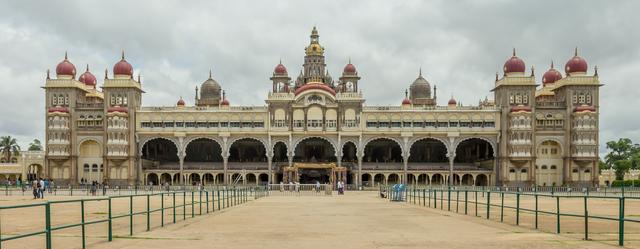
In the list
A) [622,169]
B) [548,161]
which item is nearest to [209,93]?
[548,161]

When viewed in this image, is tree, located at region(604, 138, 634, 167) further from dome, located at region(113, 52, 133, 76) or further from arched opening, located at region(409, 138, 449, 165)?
dome, located at region(113, 52, 133, 76)

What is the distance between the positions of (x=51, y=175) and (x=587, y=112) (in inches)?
2403

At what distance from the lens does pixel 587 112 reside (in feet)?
260

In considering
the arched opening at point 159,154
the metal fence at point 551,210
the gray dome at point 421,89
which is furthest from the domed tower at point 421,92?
the metal fence at point 551,210

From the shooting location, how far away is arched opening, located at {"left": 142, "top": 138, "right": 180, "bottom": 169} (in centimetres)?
8612

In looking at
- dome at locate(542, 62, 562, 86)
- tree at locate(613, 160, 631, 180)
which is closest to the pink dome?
dome at locate(542, 62, 562, 86)

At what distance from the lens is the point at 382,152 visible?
9319cm

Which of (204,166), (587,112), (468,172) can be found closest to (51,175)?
(204,166)

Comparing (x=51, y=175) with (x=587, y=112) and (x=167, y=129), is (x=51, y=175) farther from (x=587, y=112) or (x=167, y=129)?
(x=587, y=112)

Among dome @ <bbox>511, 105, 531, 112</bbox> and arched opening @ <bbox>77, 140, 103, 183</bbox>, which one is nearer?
dome @ <bbox>511, 105, 531, 112</bbox>

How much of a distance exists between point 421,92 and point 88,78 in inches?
1802

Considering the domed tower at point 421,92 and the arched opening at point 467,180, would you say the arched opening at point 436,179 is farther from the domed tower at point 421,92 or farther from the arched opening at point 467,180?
the domed tower at point 421,92

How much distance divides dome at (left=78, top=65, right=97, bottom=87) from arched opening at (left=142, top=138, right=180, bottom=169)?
14.0m

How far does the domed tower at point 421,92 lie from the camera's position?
10000cm
